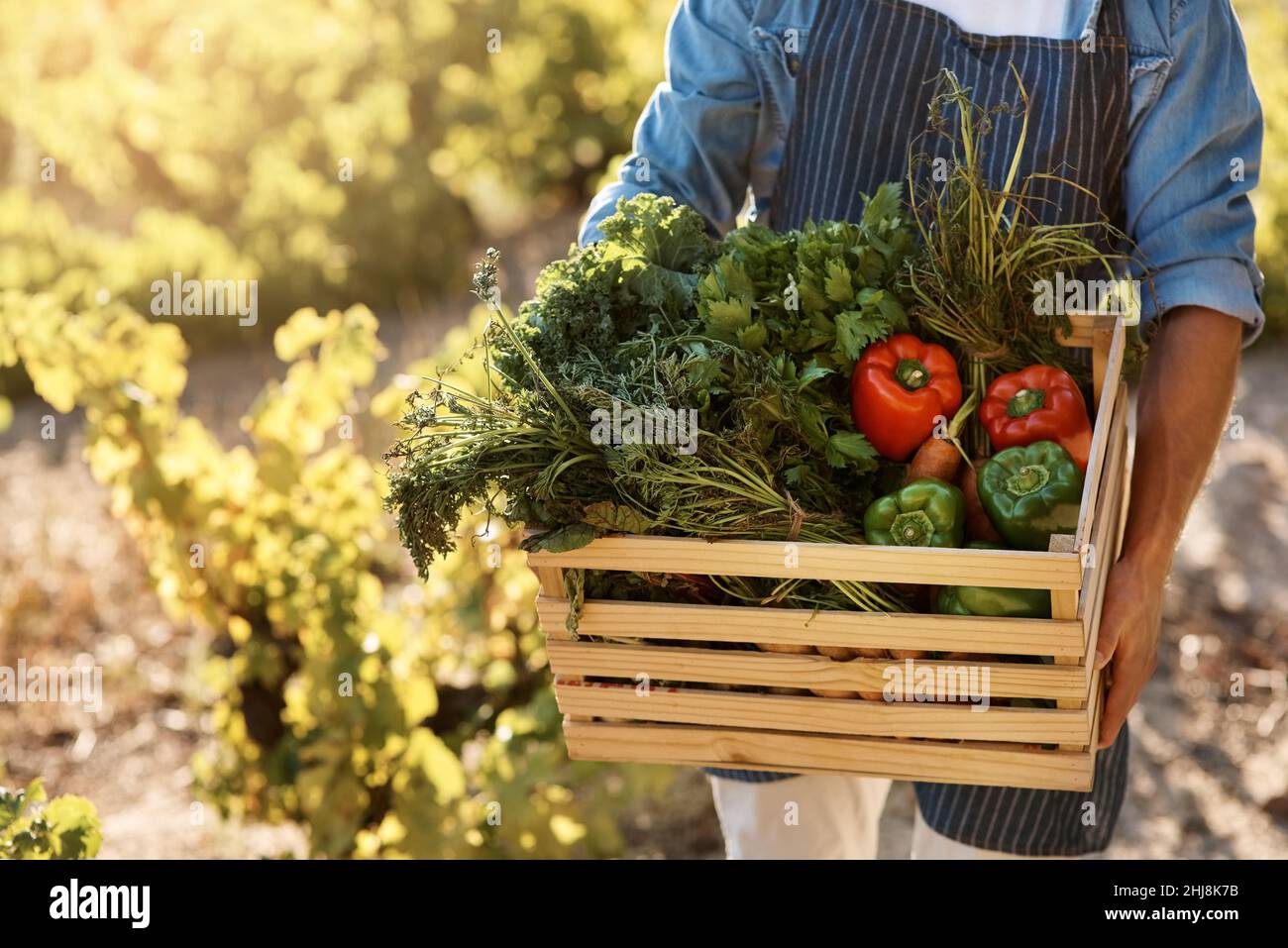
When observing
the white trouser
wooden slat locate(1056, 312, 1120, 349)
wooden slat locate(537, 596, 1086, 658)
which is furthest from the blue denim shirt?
the white trouser

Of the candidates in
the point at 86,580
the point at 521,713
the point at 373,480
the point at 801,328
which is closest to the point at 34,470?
the point at 86,580

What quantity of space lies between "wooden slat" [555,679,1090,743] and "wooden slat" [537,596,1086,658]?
3.5 inches

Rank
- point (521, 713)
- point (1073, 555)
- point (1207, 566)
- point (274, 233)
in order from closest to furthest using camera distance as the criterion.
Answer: point (1073, 555) < point (521, 713) < point (1207, 566) < point (274, 233)


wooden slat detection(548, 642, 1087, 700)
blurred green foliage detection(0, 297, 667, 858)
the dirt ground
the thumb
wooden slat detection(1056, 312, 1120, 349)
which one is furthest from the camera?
the dirt ground

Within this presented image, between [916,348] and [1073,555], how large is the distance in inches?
17.4

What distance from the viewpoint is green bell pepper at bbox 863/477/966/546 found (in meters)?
1.75

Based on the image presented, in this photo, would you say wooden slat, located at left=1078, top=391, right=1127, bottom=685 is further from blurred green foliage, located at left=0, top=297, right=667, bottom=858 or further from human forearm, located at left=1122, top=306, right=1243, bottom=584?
blurred green foliage, located at left=0, top=297, right=667, bottom=858

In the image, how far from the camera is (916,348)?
75.0 inches

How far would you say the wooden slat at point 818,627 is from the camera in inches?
65.6

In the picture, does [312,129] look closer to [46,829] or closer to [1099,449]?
[46,829]

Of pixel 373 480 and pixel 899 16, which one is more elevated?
pixel 899 16
